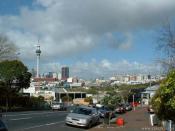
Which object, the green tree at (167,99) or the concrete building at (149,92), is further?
the concrete building at (149,92)

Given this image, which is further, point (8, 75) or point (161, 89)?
point (8, 75)

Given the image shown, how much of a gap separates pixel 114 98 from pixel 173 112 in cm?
10159

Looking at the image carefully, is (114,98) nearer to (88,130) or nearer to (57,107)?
(57,107)

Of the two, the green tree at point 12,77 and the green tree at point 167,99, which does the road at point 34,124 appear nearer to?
the green tree at point 167,99

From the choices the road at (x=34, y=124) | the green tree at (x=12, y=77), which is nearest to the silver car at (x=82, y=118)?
the road at (x=34, y=124)

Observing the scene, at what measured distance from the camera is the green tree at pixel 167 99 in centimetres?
1302

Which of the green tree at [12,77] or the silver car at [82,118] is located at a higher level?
the green tree at [12,77]

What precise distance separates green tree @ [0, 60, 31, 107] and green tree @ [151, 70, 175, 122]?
196ft

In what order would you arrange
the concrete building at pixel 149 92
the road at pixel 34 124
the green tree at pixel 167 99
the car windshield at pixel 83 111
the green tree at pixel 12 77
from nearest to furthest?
the green tree at pixel 167 99, the concrete building at pixel 149 92, the road at pixel 34 124, the car windshield at pixel 83 111, the green tree at pixel 12 77

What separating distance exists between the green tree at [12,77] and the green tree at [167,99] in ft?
196

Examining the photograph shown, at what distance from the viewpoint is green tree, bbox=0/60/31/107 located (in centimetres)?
7238

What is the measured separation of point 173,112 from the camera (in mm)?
13727

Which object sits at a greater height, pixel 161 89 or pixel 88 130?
pixel 161 89

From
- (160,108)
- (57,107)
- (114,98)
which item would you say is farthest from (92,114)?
(114,98)
